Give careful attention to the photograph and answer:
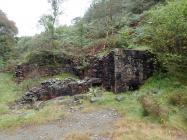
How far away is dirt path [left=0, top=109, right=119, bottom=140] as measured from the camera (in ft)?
57.5

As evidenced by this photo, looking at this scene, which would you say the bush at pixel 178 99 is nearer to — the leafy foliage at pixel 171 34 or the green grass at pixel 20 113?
the leafy foliage at pixel 171 34

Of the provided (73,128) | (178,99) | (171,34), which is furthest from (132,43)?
(73,128)

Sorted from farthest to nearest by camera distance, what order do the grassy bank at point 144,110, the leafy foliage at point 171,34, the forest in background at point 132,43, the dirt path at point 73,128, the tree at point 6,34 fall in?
the tree at point 6,34 < the leafy foliage at point 171,34 < the forest in background at point 132,43 < the grassy bank at point 144,110 < the dirt path at point 73,128

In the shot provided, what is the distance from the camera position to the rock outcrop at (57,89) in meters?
24.1

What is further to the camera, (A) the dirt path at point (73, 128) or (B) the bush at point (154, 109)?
(B) the bush at point (154, 109)

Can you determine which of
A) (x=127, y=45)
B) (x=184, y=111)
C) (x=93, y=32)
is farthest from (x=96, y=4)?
(x=184, y=111)

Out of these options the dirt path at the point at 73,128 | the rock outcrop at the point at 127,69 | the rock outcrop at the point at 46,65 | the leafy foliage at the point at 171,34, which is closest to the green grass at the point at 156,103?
the rock outcrop at the point at 127,69

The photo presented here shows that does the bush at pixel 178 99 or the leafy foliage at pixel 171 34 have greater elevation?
the leafy foliage at pixel 171 34

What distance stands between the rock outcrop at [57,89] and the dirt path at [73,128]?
416cm

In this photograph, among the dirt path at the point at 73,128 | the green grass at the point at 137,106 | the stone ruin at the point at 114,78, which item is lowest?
the dirt path at the point at 73,128

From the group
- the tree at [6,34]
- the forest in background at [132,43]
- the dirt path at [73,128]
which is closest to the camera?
the dirt path at [73,128]

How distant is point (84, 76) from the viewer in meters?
26.4

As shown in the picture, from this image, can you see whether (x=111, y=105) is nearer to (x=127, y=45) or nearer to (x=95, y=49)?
(x=127, y=45)

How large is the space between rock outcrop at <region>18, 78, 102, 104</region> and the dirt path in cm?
416
